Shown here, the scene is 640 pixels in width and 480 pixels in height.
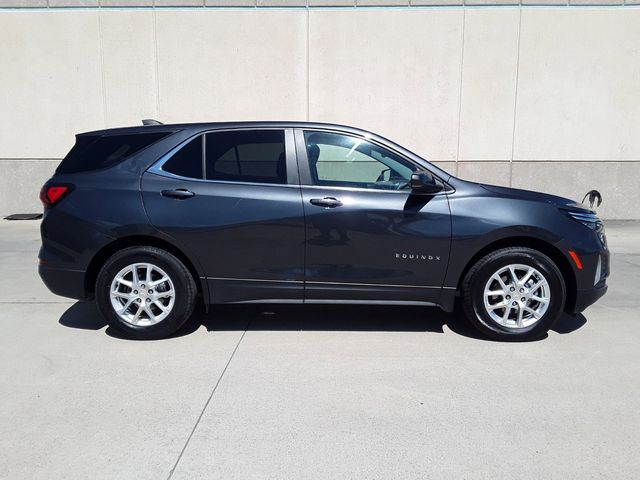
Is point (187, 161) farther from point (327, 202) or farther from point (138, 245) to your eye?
point (327, 202)

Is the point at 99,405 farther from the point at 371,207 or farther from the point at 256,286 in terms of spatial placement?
the point at 371,207

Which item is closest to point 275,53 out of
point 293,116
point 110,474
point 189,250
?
point 293,116

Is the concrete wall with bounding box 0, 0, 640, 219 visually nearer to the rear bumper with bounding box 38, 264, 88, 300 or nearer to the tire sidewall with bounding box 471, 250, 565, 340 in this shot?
the tire sidewall with bounding box 471, 250, 565, 340

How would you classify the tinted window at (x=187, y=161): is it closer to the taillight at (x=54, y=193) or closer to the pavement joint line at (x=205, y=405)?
the taillight at (x=54, y=193)

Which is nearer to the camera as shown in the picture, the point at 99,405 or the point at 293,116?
the point at 99,405

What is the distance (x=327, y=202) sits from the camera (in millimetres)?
4305

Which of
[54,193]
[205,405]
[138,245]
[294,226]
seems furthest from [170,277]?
[205,405]

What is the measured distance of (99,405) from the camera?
3.37 meters

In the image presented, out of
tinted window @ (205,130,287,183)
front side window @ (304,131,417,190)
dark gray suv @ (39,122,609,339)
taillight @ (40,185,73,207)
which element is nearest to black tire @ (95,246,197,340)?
dark gray suv @ (39,122,609,339)

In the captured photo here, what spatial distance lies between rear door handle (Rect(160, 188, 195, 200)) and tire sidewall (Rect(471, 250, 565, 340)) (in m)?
2.46

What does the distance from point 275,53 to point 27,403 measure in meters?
8.92

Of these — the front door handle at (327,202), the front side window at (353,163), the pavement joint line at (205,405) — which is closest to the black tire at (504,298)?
the front side window at (353,163)

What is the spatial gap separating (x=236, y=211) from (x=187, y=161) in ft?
2.12

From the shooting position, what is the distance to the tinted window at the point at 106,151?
4566 millimetres
